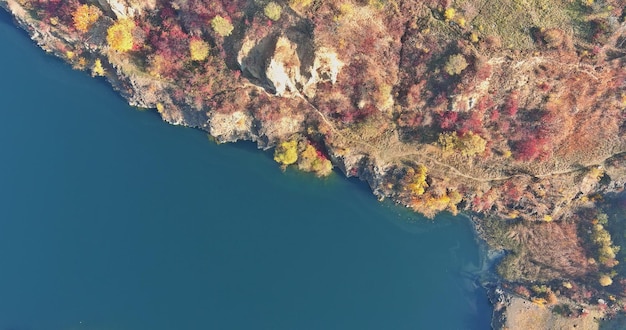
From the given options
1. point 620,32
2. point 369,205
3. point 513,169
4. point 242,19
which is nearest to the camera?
point 620,32

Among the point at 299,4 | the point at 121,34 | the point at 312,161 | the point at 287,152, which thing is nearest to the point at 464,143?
the point at 312,161

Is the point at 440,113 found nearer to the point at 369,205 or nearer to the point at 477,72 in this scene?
the point at 477,72

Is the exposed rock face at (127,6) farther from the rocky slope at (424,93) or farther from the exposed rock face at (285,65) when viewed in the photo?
the exposed rock face at (285,65)

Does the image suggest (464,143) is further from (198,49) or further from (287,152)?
(198,49)

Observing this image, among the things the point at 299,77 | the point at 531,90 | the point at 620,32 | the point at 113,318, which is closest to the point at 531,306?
the point at 531,90

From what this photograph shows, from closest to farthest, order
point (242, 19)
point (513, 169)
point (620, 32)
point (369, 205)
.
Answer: point (620, 32)
point (242, 19)
point (513, 169)
point (369, 205)

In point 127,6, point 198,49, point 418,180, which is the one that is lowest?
point 418,180

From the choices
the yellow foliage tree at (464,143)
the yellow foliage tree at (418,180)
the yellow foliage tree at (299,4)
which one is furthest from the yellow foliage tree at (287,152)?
the yellow foliage tree at (464,143)
